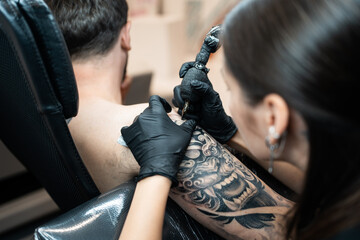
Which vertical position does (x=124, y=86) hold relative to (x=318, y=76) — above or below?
below

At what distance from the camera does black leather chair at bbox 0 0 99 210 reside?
0.82 meters

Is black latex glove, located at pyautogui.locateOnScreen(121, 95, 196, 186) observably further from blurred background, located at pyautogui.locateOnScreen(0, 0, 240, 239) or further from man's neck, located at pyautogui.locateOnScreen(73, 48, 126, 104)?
blurred background, located at pyautogui.locateOnScreen(0, 0, 240, 239)

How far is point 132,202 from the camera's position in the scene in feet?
2.98

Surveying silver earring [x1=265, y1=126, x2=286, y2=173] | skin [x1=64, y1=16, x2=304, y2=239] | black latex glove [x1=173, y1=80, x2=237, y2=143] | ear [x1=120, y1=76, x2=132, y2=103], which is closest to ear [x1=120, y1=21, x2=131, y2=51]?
skin [x1=64, y1=16, x2=304, y2=239]

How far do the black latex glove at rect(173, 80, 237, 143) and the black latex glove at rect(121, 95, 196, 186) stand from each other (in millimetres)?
87

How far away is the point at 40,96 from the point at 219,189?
0.52m

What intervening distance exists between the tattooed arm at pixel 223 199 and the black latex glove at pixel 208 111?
128mm

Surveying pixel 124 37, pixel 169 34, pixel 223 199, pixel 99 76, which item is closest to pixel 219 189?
pixel 223 199

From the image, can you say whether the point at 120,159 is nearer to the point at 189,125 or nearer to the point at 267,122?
the point at 189,125

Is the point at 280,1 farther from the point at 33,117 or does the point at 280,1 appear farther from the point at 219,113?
the point at 33,117

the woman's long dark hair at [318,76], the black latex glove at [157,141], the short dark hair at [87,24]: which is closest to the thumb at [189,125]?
the black latex glove at [157,141]

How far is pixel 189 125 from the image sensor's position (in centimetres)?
106

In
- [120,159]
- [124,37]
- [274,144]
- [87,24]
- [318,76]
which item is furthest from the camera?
[124,37]

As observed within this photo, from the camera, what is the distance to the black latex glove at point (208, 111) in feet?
3.56
